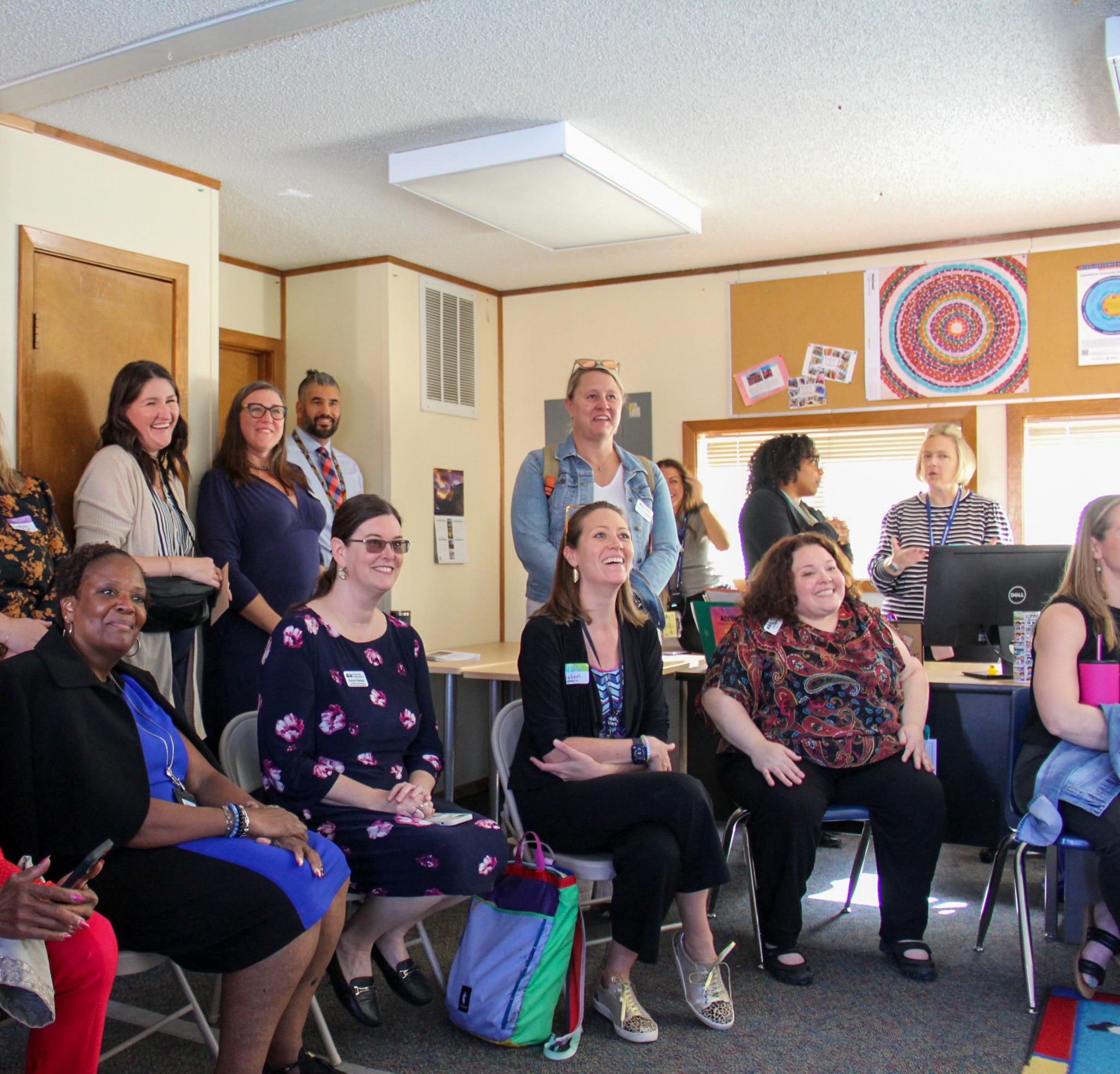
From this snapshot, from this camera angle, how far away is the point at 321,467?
5.06 metres

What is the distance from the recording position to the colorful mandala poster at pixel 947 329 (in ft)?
17.0

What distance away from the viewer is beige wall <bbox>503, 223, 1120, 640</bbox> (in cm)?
574

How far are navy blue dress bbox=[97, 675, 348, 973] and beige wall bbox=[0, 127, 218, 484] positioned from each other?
7.01 ft

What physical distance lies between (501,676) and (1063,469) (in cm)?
311

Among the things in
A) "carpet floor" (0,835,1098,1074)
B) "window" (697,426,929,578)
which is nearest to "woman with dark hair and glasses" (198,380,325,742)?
"carpet floor" (0,835,1098,1074)

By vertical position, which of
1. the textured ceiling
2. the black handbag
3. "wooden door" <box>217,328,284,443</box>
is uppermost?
the textured ceiling

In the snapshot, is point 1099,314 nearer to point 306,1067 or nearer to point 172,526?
point 172,526

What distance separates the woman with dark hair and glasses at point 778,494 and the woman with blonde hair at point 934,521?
521 millimetres

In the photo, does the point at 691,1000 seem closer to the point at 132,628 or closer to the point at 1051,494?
the point at 132,628

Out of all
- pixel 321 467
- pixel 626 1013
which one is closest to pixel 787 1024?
pixel 626 1013

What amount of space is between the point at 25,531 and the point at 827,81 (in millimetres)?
2758

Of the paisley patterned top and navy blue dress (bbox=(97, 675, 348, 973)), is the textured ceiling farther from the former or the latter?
navy blue dress (bbox=(97, 675, 348, 973))

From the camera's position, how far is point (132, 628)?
2217 mm

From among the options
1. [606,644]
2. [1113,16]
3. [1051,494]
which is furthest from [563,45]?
[1051,494]
